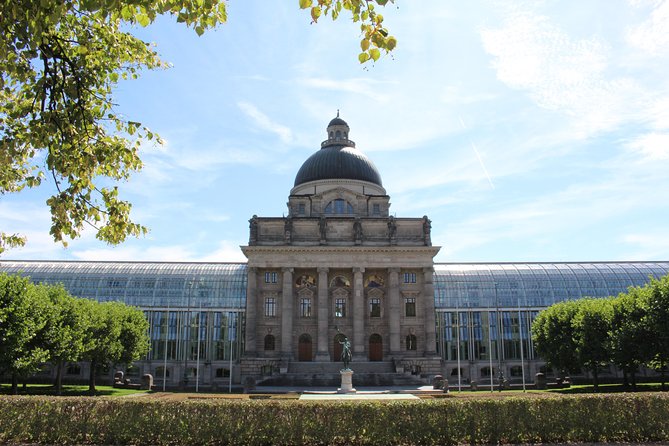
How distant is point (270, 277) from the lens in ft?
256

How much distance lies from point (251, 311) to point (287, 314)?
466 centimetres

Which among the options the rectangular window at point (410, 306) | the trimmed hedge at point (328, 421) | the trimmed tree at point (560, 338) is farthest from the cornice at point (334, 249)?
the trimmed hedge at point (328, 421)

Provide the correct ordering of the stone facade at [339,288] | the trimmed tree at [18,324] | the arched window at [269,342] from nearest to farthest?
the trimmed tree at [18,324]
the stone facade at [339,288]
the arched window at [269,342]

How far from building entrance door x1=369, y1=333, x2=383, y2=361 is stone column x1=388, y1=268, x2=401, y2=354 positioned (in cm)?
270

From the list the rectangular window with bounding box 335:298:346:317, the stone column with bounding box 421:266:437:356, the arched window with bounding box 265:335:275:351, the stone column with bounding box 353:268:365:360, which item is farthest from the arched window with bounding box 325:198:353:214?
the arched window with bounding box 265:335:275:351

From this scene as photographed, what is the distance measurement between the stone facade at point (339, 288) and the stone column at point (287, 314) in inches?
5.0

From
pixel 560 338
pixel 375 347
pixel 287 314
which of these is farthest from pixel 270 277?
pixel 560 338

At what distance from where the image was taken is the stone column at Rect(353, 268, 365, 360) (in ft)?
247

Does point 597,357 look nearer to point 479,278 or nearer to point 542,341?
point 542,341

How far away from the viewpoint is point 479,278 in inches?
3607

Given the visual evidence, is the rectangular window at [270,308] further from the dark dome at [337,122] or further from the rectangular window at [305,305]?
the dark dome at [337,122]

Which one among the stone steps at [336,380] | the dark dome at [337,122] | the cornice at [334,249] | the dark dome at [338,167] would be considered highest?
the dark dome at [337,122]

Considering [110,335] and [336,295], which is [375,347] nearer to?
[336,295]

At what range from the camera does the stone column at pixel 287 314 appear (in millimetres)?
75375
